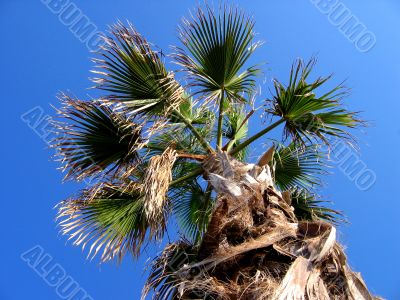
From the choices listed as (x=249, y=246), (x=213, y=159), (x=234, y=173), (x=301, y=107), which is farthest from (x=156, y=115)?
(x=249, y=246)

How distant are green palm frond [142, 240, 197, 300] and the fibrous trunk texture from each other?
0.45m

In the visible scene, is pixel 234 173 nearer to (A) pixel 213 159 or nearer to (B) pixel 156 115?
(A) pixel 213 159

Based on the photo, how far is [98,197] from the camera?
470cm

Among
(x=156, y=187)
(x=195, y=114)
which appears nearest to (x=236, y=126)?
(x=195, y=114)

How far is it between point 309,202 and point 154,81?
2.47 metres

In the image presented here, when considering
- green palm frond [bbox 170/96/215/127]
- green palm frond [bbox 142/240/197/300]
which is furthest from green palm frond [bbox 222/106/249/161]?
green palm frond [bbox 142/240/197/300]

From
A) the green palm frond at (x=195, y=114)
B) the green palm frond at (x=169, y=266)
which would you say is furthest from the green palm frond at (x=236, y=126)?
the green palm frond at (x=169, y=266)

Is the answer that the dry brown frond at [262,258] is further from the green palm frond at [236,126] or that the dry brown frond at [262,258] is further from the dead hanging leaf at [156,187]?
the green palm frond at [236,126]

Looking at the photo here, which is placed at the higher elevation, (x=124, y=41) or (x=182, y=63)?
(x=124, y=41)

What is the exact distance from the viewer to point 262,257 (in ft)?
11.6

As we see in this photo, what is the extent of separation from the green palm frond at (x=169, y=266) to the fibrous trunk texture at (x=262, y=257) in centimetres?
45

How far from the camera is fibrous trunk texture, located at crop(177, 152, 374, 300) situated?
3.25 metres

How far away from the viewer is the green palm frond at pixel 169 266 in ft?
13.4

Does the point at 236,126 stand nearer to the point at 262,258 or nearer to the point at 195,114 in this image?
the point at 195,114
